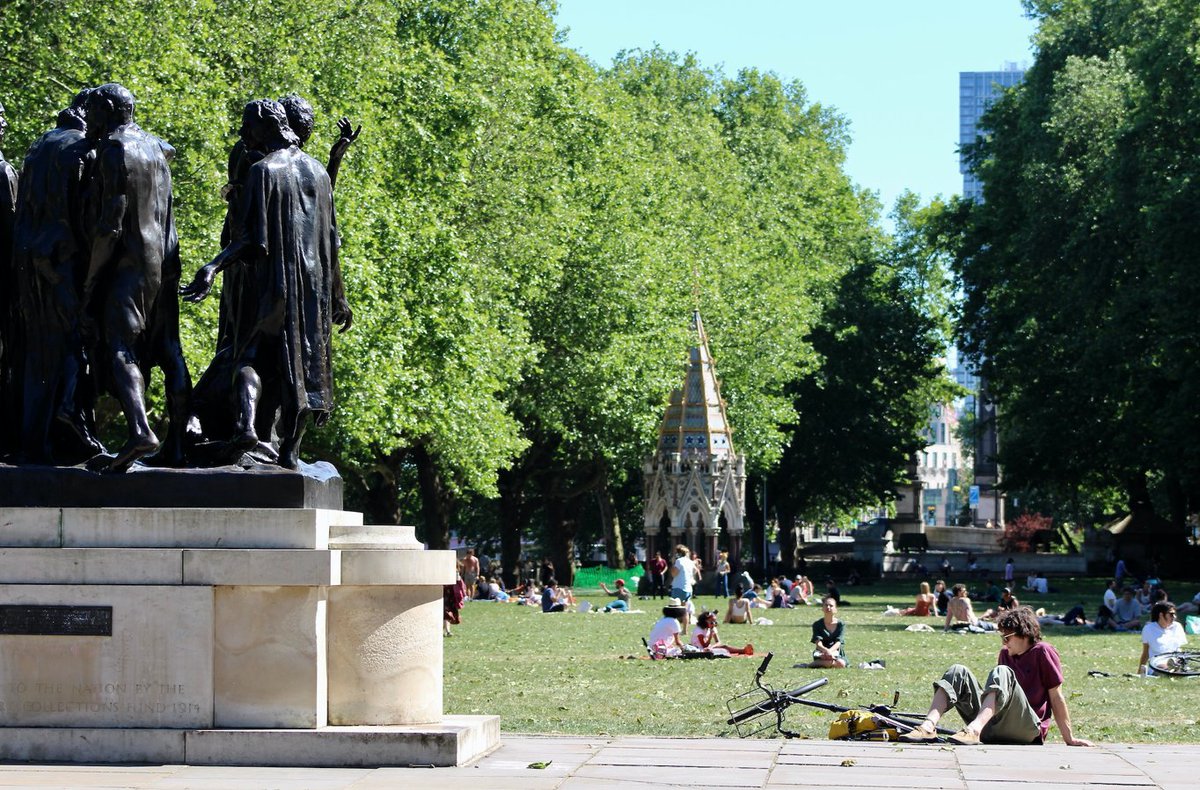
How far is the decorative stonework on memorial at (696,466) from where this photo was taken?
51.8 metres

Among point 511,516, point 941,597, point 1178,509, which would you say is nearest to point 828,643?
point 941,597

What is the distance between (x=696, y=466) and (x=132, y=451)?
40904mm

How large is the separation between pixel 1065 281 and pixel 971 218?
8.00 meters

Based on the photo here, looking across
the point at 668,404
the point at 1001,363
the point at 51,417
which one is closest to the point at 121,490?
the point at 51,417

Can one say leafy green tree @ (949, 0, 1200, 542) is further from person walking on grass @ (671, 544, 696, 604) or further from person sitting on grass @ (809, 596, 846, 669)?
person sitting on grass @ (809, 596, 846, 669)

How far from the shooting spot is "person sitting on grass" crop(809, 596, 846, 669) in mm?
22453

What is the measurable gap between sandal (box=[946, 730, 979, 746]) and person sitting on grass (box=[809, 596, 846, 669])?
368 inches

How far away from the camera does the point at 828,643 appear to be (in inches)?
894

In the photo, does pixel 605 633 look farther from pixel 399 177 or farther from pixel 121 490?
pixel 121 490

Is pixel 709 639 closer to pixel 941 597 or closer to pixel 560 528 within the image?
pixel 941 597

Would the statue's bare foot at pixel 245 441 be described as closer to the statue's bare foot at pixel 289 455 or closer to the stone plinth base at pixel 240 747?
the statue's bare foot at pixel 289 455

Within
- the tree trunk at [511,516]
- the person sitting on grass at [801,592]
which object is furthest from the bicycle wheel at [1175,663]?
the tree trunk at [511,516]

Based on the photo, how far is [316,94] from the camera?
3294 centimetres

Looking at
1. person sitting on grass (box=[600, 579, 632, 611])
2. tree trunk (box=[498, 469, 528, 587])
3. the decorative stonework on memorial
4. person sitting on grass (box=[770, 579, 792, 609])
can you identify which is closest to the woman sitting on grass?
person sitting on grass (box=[770, 579, 792, 609])
